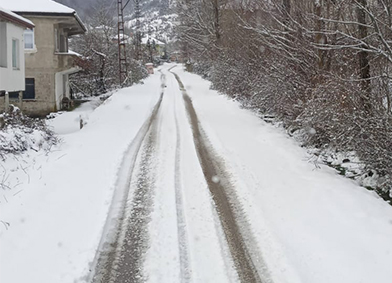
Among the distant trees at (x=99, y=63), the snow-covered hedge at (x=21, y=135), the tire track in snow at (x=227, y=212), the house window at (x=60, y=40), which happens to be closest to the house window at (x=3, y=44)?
the snow-covered hedge at (x=21, y=135)

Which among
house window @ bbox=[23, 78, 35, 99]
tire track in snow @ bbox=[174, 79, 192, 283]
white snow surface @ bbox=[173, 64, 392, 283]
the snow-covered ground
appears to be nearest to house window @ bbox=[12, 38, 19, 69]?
the snow-covered ground

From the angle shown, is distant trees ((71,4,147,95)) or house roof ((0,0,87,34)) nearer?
house roof ((0,0,87,34))

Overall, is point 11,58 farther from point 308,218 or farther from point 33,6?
point 308,218

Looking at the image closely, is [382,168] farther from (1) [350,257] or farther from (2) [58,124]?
(2) [58,124]

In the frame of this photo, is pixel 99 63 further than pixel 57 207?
Yes

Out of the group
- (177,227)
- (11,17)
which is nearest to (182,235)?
(177,227)

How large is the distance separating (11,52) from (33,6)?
948 centimetres

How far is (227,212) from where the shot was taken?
6.57 metres

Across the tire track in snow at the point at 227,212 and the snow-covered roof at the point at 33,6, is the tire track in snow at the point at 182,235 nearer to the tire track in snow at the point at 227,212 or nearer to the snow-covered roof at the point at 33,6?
the tire track in snow at the point at 227,212

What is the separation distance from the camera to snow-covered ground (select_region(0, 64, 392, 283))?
4.87m

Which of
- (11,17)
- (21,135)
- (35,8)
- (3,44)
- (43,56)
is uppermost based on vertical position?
(35,8)

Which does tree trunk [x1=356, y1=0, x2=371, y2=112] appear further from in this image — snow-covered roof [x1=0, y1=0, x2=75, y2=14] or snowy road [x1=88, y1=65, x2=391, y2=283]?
snow-covered roof [x1=0, y1=0, x2=75, y2=14]

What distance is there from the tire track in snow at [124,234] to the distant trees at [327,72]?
13.0ft

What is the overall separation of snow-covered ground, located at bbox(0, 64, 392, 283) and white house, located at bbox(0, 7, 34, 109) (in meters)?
6.18
